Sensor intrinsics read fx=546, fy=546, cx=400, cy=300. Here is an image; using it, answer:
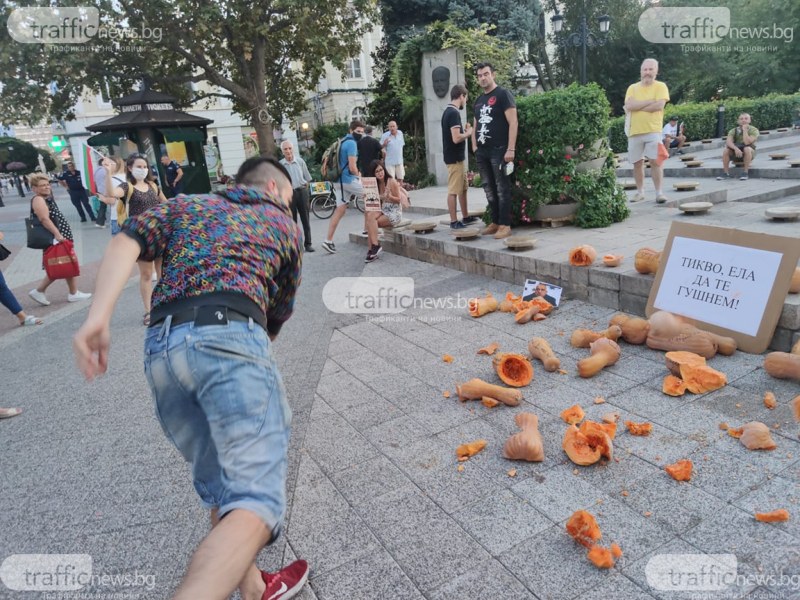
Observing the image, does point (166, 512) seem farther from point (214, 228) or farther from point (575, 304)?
point (575, 304)

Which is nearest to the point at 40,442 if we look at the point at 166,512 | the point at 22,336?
the point at 166,512

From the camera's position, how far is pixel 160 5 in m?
17.4

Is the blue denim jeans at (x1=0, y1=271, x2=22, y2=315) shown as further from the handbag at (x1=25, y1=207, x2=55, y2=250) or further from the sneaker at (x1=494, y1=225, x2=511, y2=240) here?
the sneaker at (x1=494, y1=225, x2=511, y2=240)

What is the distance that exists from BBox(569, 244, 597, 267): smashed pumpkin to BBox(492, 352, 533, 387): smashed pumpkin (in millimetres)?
1913

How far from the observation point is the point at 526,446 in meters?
2.90

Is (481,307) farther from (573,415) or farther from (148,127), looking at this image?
(148,127)

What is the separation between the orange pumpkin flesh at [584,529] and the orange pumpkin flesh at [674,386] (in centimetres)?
150

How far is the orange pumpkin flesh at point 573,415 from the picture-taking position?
327cm

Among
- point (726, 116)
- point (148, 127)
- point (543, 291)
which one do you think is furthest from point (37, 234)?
point (726, 116)

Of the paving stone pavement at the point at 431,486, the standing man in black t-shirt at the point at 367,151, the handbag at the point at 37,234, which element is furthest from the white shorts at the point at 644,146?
the handbag at the point at 37,234

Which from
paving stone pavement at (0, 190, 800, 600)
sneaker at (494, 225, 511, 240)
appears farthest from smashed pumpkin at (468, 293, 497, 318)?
sneaker at (494, 225, 511, 240)

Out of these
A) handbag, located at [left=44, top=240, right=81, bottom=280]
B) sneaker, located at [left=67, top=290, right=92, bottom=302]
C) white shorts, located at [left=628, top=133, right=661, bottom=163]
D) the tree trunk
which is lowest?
sneaker, located at [left=67, top=290, right=92, bottom=302]

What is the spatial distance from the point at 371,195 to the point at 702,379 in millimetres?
5758

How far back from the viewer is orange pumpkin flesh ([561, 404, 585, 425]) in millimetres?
3271
